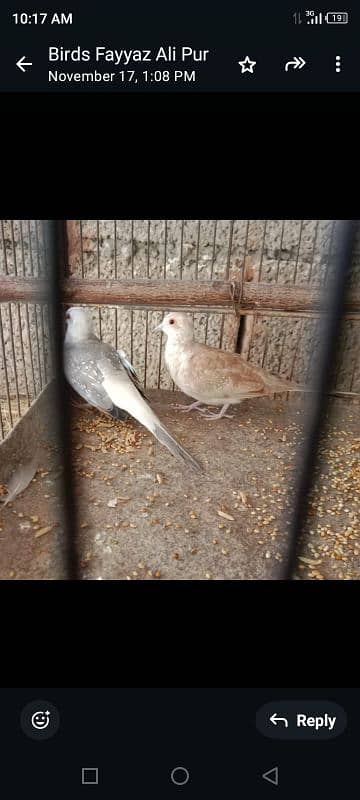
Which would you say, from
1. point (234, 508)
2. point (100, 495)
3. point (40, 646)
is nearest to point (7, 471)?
point (100, 495)

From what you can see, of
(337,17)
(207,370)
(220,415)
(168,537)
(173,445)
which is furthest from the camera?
(220,415)

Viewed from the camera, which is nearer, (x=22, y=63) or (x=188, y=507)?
(x=22, y=63)

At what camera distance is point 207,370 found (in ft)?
4.04

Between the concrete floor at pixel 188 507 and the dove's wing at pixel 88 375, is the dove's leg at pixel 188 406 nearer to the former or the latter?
the concrete floor at pixel 188 507

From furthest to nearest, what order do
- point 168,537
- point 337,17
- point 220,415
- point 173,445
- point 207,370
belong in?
1. point 220,415
2. point 207,370
3. point 173,445
4. point 168,537
5. point 337,17

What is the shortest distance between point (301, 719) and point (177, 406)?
3.33 ft

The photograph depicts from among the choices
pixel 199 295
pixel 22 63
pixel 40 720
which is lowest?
pixel 40 720

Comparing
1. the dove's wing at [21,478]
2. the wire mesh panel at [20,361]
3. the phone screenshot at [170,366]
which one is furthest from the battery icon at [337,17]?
the wire mesh panel at [20,361]

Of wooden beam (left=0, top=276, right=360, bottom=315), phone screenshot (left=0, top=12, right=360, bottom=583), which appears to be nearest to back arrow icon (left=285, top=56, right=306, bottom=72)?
phone screenshot (left=0, top=12, right=360, bottom=583)

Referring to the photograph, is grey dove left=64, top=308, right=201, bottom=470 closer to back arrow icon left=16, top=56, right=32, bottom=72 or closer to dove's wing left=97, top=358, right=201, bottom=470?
dove's wing left=97, top=358, right=201, bottom=470

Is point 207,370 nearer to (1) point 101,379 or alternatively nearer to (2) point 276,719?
(1) point 101,379

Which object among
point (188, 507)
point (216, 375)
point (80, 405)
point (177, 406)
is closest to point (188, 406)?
point (177, 406)

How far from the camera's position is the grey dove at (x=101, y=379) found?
45.5 inches

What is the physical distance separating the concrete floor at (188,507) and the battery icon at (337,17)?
505 millimetres
